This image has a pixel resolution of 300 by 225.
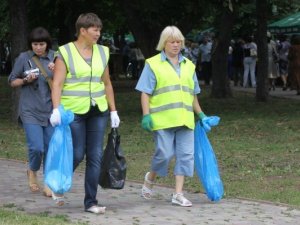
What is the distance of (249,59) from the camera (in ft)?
91.2

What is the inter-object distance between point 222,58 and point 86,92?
14654 mm

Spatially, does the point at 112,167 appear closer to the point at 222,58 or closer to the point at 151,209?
the point at 151,209

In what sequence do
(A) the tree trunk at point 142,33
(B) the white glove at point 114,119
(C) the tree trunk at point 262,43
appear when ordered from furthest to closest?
(C) the tree trunk at point 262,43 < (A) the tree trunk at point 142,33 < (B) the white glove at point 114,119

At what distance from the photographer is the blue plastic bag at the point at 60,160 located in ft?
22.9

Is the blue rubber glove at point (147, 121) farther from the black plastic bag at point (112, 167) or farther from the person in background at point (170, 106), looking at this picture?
the black plastic bag at point (112, 167)

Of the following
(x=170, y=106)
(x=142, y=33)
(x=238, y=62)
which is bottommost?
(x=170, y=106)

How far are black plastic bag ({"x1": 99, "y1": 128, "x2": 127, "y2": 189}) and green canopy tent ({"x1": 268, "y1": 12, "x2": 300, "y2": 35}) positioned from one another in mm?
22345

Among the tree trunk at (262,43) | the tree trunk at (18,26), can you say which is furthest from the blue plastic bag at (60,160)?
the tree trunk at (262,43)

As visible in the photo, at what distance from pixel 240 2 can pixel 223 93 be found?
585cm

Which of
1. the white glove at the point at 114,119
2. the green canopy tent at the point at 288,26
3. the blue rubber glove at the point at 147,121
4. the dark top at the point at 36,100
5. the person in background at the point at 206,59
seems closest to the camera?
the white glove at the point at 114,119

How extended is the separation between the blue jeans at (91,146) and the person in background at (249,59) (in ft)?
67.5

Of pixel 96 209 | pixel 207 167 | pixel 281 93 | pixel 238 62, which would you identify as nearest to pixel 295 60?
pixel 281 93

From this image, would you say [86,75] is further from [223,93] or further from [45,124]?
[223,93]

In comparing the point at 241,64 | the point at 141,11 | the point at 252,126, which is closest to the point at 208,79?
the point at 241,64
